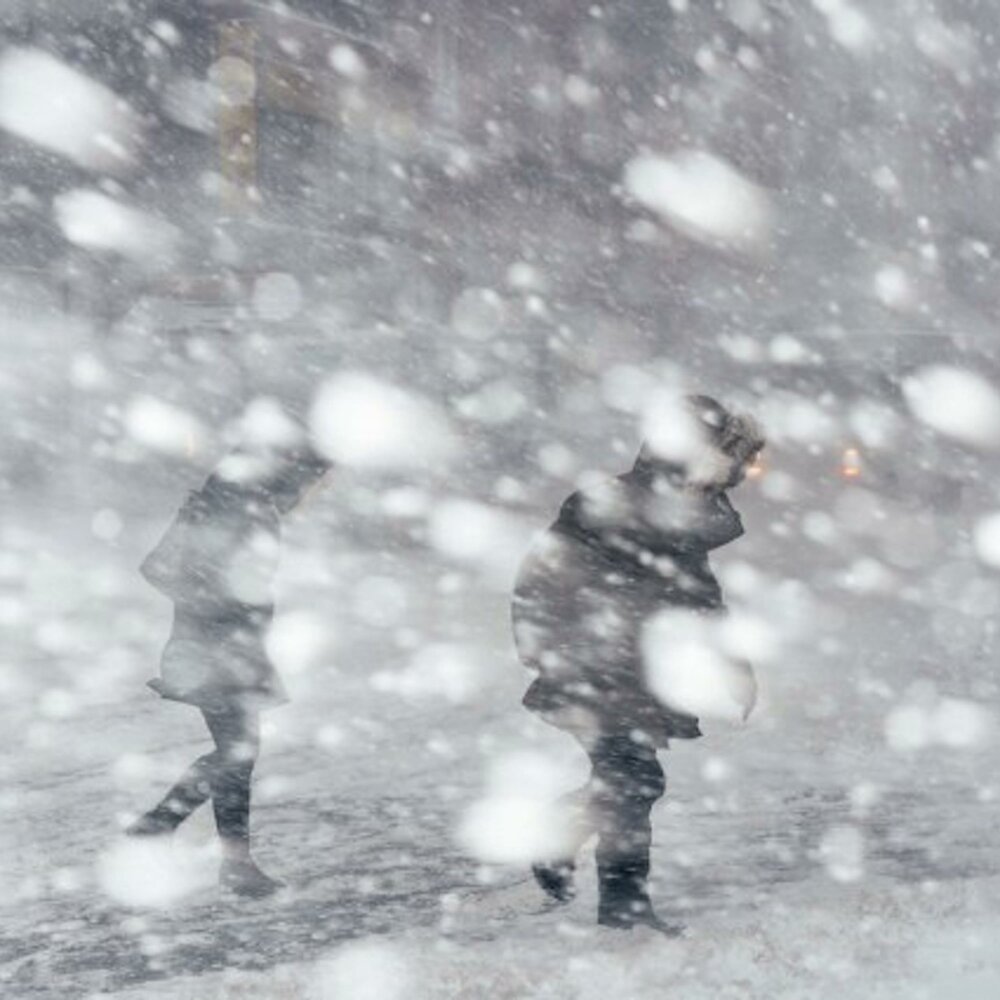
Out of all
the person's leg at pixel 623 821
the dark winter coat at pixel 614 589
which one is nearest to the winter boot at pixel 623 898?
the person's leg at pixel 623 821

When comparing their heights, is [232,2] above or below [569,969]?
below

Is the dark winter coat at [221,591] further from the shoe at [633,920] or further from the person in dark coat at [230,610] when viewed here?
the shoe at [633,920]

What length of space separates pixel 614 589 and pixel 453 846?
1678 mm

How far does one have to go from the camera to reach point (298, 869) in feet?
15.5

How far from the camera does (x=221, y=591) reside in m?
4.15

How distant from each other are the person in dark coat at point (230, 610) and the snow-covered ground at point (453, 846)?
36 cm

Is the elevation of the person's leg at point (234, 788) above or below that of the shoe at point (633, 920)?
below

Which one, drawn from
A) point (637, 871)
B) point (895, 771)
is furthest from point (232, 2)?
point (637, 871)

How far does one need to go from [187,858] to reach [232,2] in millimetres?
14616

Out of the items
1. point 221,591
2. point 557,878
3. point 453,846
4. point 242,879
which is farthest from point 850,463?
point 221,591

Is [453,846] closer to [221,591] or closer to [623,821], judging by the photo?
[623,821]

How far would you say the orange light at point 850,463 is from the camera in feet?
71.1

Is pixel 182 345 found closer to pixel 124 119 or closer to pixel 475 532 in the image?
pixel 124 119

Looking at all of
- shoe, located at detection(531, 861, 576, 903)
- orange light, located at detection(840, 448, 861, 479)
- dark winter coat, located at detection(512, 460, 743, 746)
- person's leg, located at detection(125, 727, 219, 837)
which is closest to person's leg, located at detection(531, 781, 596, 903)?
shoe, located at detection(531, 861, 576, 903)
